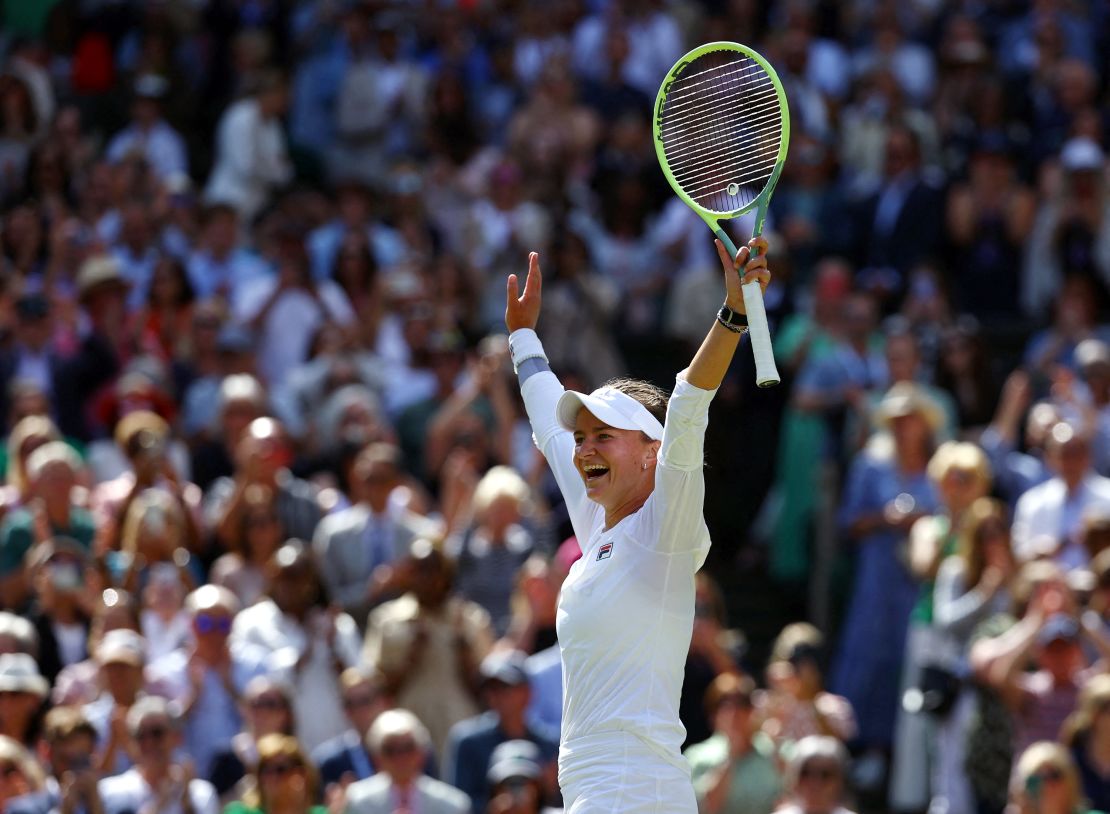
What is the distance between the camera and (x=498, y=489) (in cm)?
1048

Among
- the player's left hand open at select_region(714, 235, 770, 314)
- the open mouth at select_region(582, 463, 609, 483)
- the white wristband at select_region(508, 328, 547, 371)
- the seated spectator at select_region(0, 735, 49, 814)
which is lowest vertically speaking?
the seated spectator at select_region(0, 735, 49, 814)

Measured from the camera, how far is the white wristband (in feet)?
18.9

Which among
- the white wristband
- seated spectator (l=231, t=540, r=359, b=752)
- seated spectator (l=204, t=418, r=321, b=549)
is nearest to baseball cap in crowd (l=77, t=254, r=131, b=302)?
seated spectator (l=204, t=418, r=321, b=549)

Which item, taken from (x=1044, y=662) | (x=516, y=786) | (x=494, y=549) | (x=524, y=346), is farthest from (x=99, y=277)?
(x=524, y=346)

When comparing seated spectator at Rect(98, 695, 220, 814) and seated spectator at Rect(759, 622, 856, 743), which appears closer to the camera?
seated spectator at Rect(98, 695, 220, 814)

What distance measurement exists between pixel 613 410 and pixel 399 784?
399 centimetres

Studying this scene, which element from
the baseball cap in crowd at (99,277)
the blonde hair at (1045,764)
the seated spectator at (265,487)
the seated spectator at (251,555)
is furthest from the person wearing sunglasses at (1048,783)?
the baseball cap in crowd at (99,277)

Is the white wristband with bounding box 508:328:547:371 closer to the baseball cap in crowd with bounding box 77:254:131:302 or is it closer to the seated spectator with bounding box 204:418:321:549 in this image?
the seated spectator with bounding box 204:418:321:549

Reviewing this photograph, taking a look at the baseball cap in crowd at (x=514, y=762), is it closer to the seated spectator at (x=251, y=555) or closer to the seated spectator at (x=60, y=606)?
the seated spectator at (x=251, y=555)

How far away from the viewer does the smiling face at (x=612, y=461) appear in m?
5.04

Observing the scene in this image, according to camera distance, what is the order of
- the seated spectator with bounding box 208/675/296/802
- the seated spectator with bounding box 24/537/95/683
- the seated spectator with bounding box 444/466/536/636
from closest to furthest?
the seated spectator with bounding box 208/675/296/802, the seated spectator with bounding box 24/537/95/683, the seated spectator with bounding box 444/466/536/636

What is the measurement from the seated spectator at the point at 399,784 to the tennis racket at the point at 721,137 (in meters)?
3.68

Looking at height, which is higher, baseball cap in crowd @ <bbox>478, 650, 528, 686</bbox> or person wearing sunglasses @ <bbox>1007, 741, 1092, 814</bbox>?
baseball cap in crowd @ <bbox>478, 650, 528, 686</bbox>

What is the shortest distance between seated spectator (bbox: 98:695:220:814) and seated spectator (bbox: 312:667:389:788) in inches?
25.5
